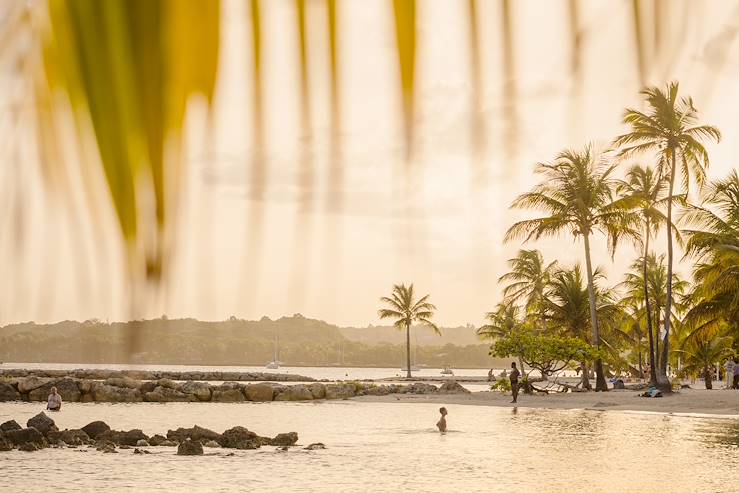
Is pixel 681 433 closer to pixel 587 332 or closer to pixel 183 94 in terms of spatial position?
pixel 587 332

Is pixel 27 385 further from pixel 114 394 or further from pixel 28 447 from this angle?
pixel 28 447

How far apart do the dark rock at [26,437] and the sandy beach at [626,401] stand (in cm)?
1897

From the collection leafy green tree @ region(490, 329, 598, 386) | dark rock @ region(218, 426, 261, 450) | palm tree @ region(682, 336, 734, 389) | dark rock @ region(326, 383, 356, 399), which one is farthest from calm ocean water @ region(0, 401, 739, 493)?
dark rock @ region(326, 383, 356, 399)

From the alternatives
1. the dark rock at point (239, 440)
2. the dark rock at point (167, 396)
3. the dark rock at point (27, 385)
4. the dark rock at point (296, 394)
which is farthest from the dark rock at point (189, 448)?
the dark rock at point (27, 385)

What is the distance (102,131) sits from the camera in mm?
687

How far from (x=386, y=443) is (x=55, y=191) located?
22.2 metres

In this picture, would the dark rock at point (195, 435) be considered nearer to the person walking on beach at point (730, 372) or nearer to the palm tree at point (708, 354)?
the palm tree at point (708, 354)

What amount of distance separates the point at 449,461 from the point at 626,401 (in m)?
14.6

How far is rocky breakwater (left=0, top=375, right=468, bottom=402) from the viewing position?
4431 centimetres

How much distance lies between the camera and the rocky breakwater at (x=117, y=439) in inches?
814

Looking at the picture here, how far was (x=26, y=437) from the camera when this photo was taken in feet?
68.2

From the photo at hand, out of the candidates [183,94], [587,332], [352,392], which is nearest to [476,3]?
[183,94]

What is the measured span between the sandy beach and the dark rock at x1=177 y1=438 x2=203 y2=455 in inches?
640

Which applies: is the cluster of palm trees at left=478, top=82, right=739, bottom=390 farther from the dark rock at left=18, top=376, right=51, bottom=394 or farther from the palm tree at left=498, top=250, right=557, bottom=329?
the dark rock at left=18, top=376, right=51, bottom=394
